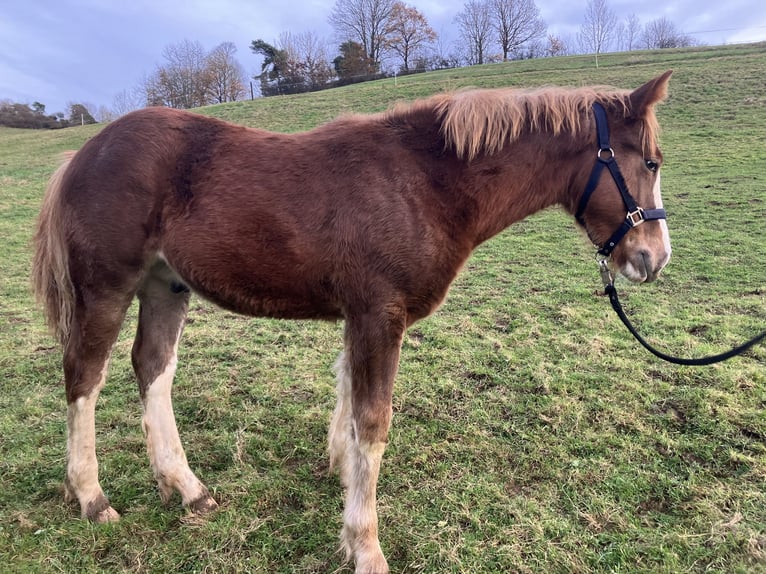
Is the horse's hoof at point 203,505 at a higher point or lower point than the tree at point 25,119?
lower

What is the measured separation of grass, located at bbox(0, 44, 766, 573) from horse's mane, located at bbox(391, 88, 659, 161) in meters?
0.90

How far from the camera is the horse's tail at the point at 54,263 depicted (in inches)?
99.3

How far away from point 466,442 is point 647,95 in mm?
2184

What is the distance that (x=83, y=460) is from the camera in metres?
2.51

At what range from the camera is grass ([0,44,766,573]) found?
2.23 meters

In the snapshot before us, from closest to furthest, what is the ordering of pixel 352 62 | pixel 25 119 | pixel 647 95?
pixel 647 95, pixel 25 119, pixel 352 62

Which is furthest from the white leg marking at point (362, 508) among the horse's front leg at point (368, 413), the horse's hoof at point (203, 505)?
the horse's hoof at point (203, 505)

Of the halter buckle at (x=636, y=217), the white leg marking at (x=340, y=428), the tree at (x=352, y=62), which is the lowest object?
the white leg marking at (x=340, y=428)

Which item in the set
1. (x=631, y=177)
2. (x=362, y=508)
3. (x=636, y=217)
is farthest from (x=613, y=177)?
(x=362, y=508)

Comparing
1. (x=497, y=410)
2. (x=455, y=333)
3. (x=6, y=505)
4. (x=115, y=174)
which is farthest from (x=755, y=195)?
(x=6, y=505)

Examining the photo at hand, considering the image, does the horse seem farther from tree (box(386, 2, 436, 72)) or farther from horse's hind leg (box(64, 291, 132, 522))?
tree (box(386, 2, 436, 72))

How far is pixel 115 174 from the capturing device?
2.36 m

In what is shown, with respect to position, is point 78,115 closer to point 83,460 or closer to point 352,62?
point 352,62

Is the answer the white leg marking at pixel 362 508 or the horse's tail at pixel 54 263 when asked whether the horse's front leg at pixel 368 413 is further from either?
the horse's tail at pixel 54 263
